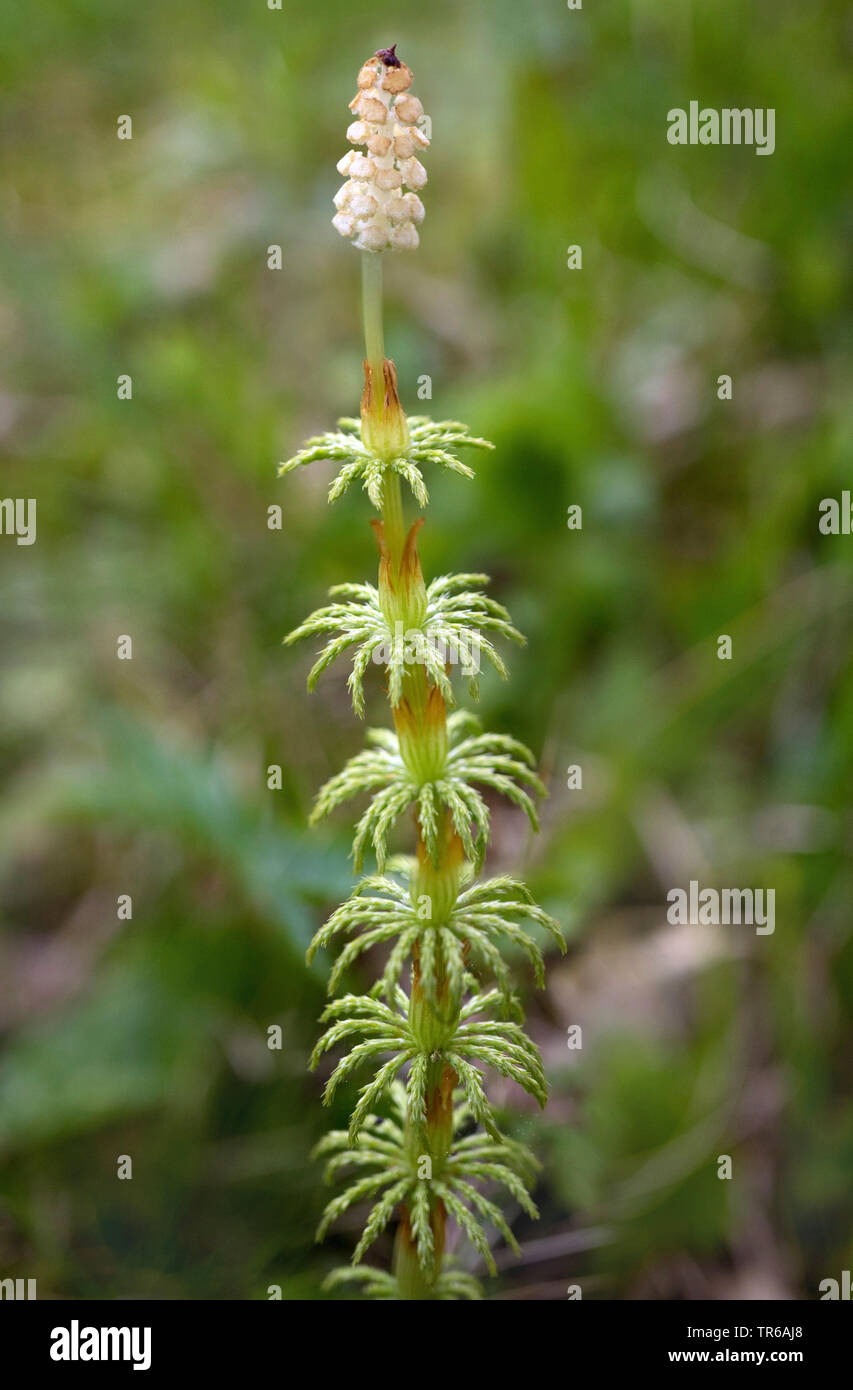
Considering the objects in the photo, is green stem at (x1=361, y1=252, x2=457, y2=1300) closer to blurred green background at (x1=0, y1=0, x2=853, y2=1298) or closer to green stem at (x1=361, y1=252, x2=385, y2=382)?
green stem at (x1=361, y1=252, x2=385, y2=382)

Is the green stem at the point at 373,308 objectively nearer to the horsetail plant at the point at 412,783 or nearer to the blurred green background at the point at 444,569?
the horsetail plant at the point at 412,783

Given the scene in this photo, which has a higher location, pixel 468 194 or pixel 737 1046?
pixel 468 194

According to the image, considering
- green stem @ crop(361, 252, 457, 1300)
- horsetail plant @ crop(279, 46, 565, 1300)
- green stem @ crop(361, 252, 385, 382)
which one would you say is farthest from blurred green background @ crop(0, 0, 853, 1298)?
green stem @ crop(361, 252, 385, 382)

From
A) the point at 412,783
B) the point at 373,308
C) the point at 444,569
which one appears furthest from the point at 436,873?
the point at 444,569

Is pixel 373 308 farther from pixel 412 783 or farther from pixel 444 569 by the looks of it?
pixel 444 569

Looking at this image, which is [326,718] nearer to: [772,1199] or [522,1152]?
[772,1199]

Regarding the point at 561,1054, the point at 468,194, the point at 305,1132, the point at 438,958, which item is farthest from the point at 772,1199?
the point at 468,194

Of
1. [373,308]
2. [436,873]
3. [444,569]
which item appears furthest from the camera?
[444,569]
